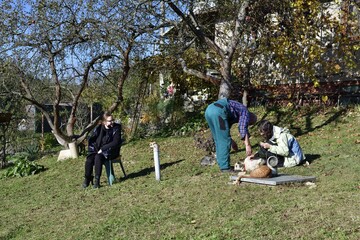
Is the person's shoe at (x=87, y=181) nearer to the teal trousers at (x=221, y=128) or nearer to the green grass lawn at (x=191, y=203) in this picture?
the green grass lawn at (x=191, y=203)

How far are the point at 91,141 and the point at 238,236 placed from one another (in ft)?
14.1

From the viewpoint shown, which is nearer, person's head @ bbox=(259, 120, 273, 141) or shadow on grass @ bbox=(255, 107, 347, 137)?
person's head @ bbox=(259, 120, 273, 141)

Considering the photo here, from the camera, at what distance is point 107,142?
27.5 ft

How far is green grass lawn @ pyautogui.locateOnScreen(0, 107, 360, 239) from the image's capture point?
5.00 metres

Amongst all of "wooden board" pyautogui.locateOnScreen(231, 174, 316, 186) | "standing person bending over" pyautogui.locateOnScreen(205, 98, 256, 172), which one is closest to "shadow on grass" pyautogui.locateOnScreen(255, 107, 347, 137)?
"standing person bending over" pyautogui.locateOnScreen(205, 98, 256, 172)

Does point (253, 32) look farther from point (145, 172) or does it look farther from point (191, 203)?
point (191, 203)

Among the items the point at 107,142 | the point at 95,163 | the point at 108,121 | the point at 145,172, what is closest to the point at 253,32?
the point at 145,172

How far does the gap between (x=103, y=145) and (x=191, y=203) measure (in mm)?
2652

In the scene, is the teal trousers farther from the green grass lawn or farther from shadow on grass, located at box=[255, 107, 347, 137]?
shadow on grass, located at box=[255, 107, 347, 137]

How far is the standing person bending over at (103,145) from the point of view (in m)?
8.27

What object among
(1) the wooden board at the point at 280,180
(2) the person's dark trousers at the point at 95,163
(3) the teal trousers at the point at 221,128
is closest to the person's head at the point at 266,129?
(3) the teal trousers at the point at 221,128

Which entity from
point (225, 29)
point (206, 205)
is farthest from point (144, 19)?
point (206, 205)

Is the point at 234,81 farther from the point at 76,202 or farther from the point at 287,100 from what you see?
the point at 76,202

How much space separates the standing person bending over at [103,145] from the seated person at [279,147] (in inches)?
94.7
